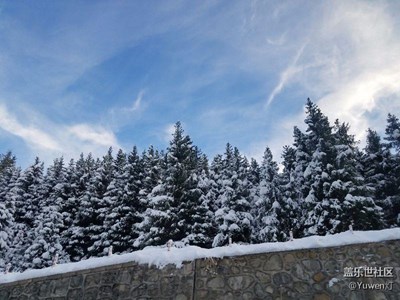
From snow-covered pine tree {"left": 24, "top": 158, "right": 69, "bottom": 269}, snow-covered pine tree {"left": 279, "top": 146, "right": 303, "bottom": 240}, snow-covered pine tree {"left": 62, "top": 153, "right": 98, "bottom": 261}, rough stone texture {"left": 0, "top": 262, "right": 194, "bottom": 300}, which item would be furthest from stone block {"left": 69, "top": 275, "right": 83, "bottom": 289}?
snow-covered pine tree {"left": 62, "top": 153, "right": 98, "bottom": 261}

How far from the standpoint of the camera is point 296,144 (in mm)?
22078

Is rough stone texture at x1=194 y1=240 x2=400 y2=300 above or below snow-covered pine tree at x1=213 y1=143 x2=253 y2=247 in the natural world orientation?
below

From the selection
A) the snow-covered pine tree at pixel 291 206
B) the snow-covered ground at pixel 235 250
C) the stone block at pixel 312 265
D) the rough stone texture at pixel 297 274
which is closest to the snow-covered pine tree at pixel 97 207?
the snow-covered pine tree at pixel 291 206

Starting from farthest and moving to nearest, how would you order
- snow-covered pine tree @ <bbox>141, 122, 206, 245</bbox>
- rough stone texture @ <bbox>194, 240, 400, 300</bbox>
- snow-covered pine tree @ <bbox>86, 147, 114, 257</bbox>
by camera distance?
snow-covered pine tree @ <bbox>86, 147, 114, 257</bbox>
snow-covered pine tree @ <bbox>141, 122, 206, 245</bbox>
rough stone texture @ <bbox>194, 240, 400, 300</bbox>

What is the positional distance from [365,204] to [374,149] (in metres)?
8.70

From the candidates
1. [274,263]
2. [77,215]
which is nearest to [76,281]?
[274,263]

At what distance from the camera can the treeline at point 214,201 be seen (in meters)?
16.9

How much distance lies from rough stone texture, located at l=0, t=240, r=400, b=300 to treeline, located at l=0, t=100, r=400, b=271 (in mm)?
10380

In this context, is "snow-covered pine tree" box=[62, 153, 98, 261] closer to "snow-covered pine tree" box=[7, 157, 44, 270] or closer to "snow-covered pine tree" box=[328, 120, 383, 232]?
"snow-covered pine tree" box=[7, 157, 44, 270]

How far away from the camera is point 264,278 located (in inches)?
223

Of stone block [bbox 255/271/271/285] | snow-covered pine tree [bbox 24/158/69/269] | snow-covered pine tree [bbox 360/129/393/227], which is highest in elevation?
snow-covered pine tree [bbox 360/129/393/227]

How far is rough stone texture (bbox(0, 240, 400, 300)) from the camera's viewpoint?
5.40m

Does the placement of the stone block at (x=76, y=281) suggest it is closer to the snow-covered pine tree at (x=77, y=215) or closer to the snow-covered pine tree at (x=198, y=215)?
the snow-covered pine tree at (x=198, y=215)

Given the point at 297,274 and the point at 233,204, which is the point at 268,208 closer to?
the point at 233,204
